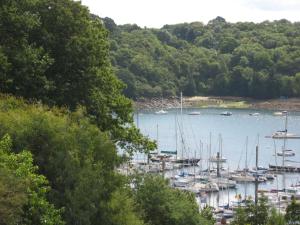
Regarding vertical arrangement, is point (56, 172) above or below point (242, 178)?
above

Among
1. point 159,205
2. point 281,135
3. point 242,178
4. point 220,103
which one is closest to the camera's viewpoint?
point 159,205

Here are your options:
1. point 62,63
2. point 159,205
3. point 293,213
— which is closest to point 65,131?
point 159,205

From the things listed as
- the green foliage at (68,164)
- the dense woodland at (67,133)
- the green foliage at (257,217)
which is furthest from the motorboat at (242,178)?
the green foliage at (68,164)

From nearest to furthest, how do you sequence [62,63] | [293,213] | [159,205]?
[159,205], [62,63], [293,213]

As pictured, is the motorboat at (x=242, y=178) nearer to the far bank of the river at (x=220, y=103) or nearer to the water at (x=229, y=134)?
the water at (x=229, y=134)

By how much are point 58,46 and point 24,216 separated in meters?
7.09

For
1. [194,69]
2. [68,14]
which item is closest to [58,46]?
[68,14]

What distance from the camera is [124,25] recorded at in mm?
151625

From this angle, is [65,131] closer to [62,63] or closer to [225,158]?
[62,63]

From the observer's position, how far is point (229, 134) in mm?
88688

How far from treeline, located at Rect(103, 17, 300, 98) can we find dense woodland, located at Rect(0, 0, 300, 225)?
9378 cm

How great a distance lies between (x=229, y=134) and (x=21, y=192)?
7774 cm

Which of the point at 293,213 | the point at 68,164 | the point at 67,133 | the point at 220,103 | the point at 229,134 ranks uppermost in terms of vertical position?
the point at 67,133

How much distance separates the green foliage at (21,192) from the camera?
1154 cm
